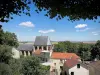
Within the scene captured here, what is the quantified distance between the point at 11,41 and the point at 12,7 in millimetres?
39432

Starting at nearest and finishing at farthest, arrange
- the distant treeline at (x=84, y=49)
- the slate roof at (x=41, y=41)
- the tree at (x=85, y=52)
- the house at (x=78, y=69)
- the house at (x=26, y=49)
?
the house at (x=78, y=69), the distant treeline at (x=84, y=49), the tree at (x=85, y=52), the slate roof at (x=41, y=41), the house at (x=26, y=49)

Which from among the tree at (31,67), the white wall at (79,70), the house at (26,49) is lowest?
the white wall at (79,70)

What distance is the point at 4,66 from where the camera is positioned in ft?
64.4

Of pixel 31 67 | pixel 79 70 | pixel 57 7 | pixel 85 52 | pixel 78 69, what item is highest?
pixel 57 7

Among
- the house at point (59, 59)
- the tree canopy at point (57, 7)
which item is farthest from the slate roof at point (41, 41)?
the tree canopy at point (57, 7)

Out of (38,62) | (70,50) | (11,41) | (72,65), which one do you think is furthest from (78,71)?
(70,50)

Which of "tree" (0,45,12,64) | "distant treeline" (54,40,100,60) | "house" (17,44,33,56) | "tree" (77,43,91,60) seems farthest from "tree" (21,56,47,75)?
Result: "house" (17,44,33,56)

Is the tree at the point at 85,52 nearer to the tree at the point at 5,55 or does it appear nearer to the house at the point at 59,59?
the house at the point at 59,59

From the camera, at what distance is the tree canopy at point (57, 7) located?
3512 millimetres

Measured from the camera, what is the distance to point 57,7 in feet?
12.3

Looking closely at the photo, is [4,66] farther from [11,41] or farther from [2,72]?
[11,41]

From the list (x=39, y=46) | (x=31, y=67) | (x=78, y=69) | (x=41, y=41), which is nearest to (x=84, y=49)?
(x=41, y=41)

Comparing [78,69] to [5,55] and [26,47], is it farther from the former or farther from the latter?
[26,47]

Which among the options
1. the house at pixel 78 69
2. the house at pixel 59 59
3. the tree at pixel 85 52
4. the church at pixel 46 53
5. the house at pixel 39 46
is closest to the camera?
the house at pixel 78 69
